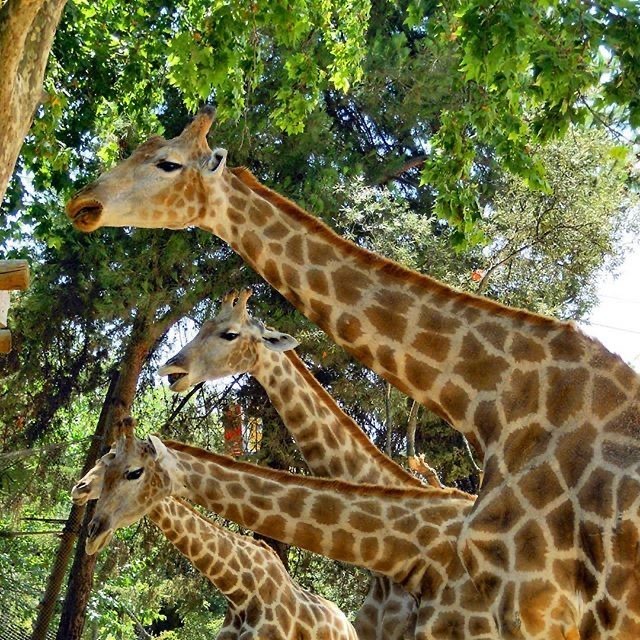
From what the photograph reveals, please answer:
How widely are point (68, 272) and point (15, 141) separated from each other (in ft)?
32.1

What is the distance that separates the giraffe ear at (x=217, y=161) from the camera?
714 cm

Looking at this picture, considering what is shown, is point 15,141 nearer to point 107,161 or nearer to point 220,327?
point 220,327

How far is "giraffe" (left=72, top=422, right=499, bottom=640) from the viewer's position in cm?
779

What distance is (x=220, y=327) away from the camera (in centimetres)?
1050

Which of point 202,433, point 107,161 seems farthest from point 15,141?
point 202,433

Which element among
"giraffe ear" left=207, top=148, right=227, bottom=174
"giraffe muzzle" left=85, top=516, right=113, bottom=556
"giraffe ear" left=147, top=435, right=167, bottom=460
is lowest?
"giraffe muzzle" left=85, top=516, right=113, bottom=556

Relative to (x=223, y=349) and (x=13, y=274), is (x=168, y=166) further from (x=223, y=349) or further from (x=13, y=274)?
(x=223, y=349)

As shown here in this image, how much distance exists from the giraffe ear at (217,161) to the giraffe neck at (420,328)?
Answer: 0.17 m

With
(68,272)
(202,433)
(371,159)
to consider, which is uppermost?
(371,159)

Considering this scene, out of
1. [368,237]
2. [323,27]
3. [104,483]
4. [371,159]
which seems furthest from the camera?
[371,159]

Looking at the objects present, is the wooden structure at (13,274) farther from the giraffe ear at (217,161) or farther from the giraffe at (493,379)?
the giraffe ear at (217,161)

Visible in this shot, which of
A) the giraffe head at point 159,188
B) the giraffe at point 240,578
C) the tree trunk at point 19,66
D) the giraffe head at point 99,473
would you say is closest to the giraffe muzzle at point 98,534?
the giraffe head at point 99,473

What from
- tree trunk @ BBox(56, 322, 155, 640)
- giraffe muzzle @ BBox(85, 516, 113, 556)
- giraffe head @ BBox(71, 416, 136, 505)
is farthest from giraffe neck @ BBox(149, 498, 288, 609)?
tree trunk @ BBox(56, 322, 155, 640)

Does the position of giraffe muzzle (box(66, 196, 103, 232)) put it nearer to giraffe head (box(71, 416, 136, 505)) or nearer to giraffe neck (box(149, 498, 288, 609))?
giraffe head (box(71, 416, 136, 505))
